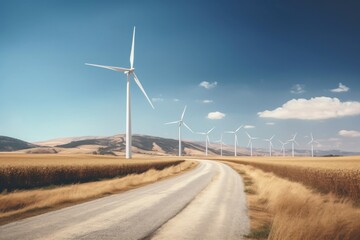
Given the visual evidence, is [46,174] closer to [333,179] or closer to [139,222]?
[139,222]

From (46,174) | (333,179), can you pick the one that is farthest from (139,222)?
(46,174)

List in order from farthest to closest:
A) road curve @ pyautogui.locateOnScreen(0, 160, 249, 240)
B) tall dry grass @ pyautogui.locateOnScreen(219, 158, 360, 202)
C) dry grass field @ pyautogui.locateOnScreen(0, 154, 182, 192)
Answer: dry grass field @ pyautogui.locateOnScreen(0, 154, 182, 192)
tall dry grass @ pyautogui.locateOnScreen(219, 158, 360, 202)
road curve @ pyautogui.locateOnScreen(0, 160, 249, 240)

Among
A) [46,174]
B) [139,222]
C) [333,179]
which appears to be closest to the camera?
[139,222]

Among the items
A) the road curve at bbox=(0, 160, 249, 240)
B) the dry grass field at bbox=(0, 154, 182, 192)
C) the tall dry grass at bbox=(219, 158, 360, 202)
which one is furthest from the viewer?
the dry grass field at bbox=(0, 154, 182, 192)

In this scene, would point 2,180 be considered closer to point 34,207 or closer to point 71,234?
point 34,207

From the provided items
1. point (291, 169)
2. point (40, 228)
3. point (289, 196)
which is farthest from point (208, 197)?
point (291, 169)

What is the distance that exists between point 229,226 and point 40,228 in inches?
242

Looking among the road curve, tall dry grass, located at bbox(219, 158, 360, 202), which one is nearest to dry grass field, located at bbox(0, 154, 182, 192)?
the road curve

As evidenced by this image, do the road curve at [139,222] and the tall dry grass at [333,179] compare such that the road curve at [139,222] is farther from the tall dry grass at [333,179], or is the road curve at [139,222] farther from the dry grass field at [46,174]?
the dry grass field at [46,174]

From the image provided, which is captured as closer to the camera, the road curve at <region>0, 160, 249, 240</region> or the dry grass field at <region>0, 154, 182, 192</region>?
the road curve at <region>0, 160, 249, 240</region>

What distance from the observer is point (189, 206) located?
16.0 m

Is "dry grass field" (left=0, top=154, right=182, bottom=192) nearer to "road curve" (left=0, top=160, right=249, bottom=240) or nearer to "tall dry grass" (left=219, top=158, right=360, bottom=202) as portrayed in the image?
"road curve" (left=0, top=160, right=249, bottom=240)

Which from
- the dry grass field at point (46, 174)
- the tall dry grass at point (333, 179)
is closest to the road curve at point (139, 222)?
the tall dry grass at point (333, 179)

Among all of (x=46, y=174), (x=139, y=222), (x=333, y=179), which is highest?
(x=333, y=179)
